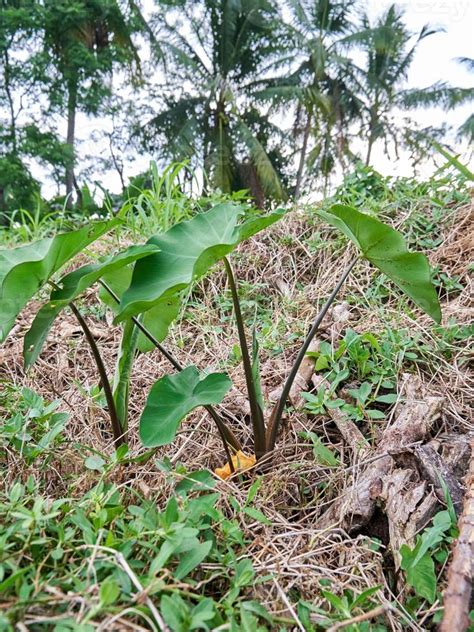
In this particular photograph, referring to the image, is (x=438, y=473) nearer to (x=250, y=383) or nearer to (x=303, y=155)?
(x=250, y=383)

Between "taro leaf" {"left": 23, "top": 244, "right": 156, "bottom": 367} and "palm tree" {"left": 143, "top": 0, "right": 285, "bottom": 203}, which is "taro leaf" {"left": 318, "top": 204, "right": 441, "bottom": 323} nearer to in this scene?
"taro leaf" {"left": 23, "top": 244, "right": 156, "bottom": 367}

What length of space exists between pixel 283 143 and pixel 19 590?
14.6 metres

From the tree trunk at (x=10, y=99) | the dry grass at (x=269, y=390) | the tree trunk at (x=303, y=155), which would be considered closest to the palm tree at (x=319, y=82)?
the tree trunk at (x=303, y=155)

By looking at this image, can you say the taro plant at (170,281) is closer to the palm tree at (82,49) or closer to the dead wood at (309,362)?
the dead wood at (309,362)

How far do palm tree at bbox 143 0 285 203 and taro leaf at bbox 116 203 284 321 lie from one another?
11473mm

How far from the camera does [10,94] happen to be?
33.7ft

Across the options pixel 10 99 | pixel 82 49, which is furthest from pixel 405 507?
pixel 10 99

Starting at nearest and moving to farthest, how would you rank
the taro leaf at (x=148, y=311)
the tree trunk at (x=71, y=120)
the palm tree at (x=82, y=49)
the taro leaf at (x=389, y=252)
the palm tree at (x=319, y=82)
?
the taro leaf at (x=389, y=252) < the taro leaf at (x=148, y=311) < the palm tree at (x=82, y=49) < the tree trunk at (x=71, y=120) < the palm tree at (x=319, y=82)

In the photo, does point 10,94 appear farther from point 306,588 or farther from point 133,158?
point 306,588

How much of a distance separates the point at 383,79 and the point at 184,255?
16.7 metres

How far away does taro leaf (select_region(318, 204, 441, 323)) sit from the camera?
2.34ft

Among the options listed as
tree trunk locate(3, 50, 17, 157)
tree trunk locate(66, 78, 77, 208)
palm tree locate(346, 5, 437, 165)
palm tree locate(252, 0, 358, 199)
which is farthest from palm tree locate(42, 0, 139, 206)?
palm tree locate(346, 5, 437, 165)

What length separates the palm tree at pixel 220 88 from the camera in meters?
12.1

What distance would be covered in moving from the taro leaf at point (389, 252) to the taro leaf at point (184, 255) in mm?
121
